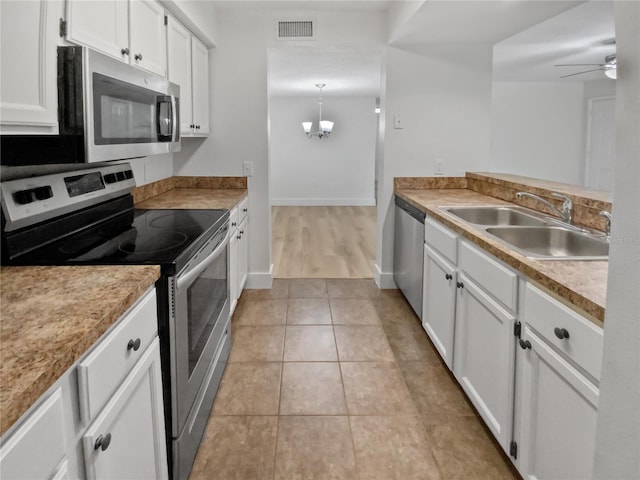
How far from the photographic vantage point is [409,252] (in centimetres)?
359

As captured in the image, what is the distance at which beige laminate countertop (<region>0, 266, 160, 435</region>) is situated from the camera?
2.68 feet

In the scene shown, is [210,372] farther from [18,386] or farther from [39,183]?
[18,386]

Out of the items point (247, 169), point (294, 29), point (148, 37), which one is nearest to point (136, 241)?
point (148, 37)

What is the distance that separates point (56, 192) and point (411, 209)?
233cm

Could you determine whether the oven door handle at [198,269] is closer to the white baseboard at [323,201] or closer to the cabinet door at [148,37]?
the cabinet door at [148,37]

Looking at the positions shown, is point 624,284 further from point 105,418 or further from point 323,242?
point 323,242

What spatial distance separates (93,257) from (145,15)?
1390 millimetres

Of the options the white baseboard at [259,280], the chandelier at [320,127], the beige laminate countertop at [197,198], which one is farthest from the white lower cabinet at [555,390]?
the chandelier at [320,127]

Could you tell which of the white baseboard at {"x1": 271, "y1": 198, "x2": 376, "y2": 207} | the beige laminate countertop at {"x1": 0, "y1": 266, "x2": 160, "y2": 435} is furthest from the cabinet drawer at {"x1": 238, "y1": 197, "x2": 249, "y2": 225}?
the white baseboard at {"x1": 271, "y1": 198, "x2": 376, "y2": 207}

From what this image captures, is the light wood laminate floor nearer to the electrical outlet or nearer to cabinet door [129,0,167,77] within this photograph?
the electrical outlet

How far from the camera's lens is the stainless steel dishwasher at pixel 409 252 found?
10.7 ft

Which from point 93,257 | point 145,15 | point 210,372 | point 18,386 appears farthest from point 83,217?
point 18,386

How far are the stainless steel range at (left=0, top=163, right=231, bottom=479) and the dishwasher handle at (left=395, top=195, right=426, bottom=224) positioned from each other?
1.31 meters

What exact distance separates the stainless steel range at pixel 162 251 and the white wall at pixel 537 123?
6594mm
